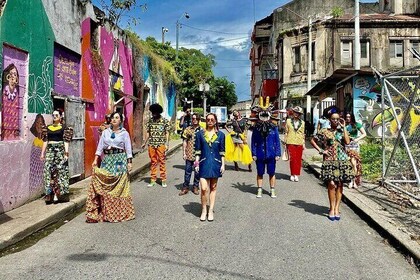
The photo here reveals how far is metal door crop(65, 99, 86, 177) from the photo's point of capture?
9.70 m

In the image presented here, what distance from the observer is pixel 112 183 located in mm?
6469

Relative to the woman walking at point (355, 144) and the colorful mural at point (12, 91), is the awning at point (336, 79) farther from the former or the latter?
the colorful mural at point (12, 91)

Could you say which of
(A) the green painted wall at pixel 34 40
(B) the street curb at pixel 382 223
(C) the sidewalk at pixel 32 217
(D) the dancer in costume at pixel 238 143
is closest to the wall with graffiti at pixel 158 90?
(D) the dancer in costume at pixel 238 143

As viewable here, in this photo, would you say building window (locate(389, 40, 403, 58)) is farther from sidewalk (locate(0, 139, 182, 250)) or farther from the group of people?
sidewalk (locate(0, 139, 182, 250))

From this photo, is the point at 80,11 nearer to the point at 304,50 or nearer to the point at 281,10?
the point at 304,50

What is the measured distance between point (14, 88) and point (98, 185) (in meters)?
2.39

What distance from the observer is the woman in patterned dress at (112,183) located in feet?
21.1

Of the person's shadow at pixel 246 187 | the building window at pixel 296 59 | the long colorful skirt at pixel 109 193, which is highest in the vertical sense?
the building window at pixel 296 59

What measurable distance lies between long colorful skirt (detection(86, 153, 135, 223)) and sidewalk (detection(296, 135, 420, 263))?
3.86m

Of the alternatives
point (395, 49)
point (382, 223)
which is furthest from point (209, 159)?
point (395, 49)

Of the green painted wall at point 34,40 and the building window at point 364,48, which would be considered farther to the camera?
the building window at point 364,48

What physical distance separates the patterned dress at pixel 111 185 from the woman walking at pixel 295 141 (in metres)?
5.39

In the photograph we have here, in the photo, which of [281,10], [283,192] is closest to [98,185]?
[283,192]

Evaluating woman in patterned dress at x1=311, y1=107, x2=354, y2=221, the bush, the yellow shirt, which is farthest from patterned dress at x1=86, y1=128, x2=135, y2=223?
the bush
